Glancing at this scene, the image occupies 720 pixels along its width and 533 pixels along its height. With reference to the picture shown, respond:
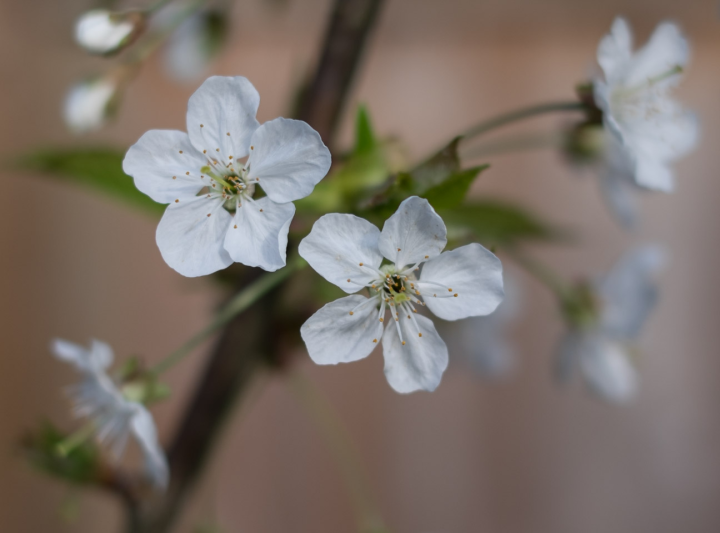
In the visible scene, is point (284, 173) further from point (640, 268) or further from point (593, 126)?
point (640, 268)

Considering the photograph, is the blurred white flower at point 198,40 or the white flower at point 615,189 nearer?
the white flower at point 615,189

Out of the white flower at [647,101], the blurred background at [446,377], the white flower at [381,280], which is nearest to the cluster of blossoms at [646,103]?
the white flower at [647,101]

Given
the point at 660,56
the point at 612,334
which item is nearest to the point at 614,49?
the point at 660,56

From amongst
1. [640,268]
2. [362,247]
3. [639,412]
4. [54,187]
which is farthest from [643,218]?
[54,187]

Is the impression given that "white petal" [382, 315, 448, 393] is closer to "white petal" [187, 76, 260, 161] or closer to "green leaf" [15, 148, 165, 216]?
"white petal" [187, 76, 260, 161]

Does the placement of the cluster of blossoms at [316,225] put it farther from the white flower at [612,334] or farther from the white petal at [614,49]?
the white flower at [612,334]

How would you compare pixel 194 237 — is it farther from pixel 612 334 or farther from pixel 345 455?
pixel 345 455

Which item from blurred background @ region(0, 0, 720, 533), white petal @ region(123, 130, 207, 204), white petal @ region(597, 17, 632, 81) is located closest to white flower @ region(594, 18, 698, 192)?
white petal @ region(597, 17, 632, 81)
